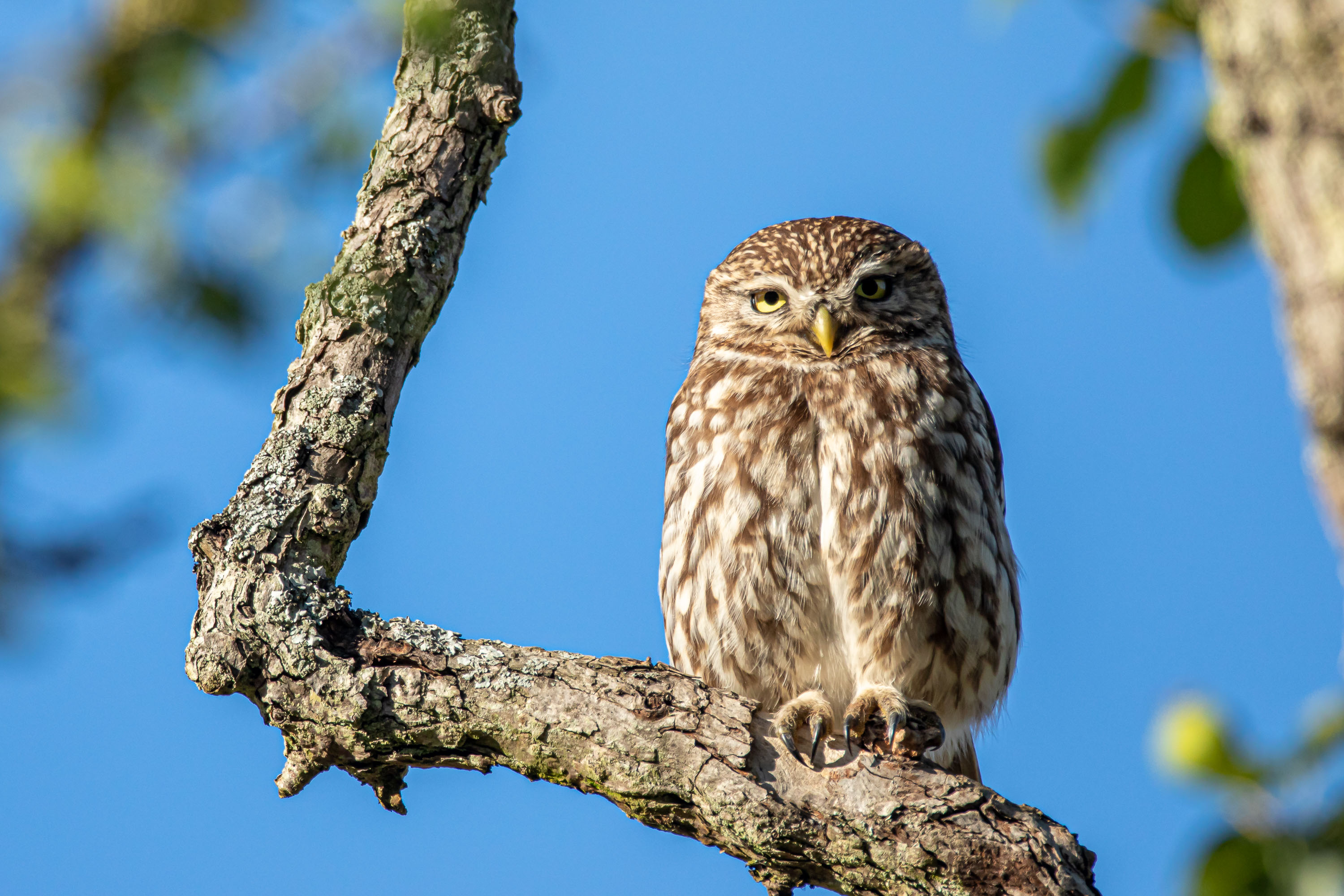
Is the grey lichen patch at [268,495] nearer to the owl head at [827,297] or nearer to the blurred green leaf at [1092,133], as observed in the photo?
the owl head at [827,297]

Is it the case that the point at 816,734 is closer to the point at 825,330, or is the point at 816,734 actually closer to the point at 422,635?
→ the point at 422,635

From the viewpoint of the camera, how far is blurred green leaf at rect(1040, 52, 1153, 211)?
0.96 metres

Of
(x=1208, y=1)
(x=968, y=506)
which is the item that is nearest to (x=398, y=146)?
(x=968, y=506)

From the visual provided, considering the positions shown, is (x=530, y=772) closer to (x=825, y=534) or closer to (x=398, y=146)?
(x=825, y=534)

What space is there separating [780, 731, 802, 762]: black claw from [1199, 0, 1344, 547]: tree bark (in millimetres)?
2303

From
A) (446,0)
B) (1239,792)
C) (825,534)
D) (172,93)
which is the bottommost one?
(1239,792)

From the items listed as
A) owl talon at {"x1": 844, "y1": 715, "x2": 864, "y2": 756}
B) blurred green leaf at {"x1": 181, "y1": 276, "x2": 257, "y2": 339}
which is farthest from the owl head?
blurred green leaf at {"x1": 181, "y1": 276, "x2": 257, "y2": 339}

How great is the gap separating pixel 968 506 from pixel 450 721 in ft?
6.37

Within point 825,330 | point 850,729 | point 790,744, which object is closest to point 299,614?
point 790,744

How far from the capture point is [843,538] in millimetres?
3922

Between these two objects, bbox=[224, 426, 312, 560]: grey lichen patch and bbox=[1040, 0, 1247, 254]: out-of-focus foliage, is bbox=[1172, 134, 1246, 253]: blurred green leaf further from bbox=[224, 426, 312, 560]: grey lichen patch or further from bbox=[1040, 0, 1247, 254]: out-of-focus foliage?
bbox=[224, 426, 312, 560]: grey lichen patch

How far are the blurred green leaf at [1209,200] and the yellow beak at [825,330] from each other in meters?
3.51

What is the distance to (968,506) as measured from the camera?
4094 millimetres

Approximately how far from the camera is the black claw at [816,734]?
3.13m
